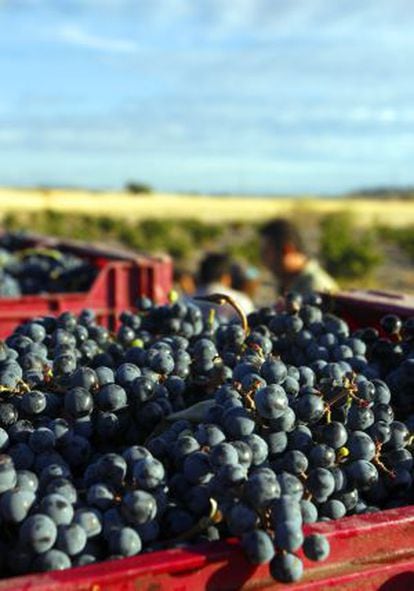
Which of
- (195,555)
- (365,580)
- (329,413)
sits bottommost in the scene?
(365,580)

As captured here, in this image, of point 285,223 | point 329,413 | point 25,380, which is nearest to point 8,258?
point 285,223

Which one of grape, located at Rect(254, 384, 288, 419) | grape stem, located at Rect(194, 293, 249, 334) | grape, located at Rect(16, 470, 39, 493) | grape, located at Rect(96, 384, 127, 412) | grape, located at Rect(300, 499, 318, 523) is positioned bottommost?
grape, located at Rect(300, 499, 318, 523)

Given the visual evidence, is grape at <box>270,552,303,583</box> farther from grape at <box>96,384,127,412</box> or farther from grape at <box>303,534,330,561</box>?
grape at <box>96,384,127,412</box>

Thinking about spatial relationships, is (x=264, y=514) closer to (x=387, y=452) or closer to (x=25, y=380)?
(x=387, y=452)

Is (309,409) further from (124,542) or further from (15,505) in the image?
(15,505)

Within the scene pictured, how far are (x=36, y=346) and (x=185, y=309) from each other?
1.94 feet

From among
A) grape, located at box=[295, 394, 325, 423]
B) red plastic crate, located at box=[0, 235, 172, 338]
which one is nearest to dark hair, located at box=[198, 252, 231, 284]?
red plastic crate, located at box=[0, 235, 172, 338]

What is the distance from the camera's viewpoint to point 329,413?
1.75 meters

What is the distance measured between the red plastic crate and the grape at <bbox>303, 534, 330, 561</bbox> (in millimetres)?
2898

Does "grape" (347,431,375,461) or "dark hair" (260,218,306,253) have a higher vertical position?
"dark hair" (260,218,306,253)

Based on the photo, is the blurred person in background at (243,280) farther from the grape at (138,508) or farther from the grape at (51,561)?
the grape at (51,561)

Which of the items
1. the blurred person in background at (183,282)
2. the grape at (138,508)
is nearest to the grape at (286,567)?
the grape at (138,508)

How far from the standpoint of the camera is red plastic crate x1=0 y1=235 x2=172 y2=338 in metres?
4.09

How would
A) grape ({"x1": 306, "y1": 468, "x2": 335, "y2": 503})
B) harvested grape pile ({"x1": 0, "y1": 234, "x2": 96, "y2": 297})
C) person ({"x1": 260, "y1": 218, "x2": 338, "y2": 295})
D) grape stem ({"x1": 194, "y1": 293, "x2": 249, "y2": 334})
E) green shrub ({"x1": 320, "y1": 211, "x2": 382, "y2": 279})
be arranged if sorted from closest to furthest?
grape ({"x1": 306, "y1": 468, "x2": 335, "y2": 503}) < grape stem ({"x1": 194, "y1": 293, "x2": 249, "y2": 334}) < harvested grape pile ({"x1": 0, "y1": 234, "x2": 96, "y2": 297}) < person ({"x1": 260, "y1": 218, "x2": 338, "y2": 295}) < green shrub ({"x1": 320, "y1": 211, "x2": 382, "y2": 279})
